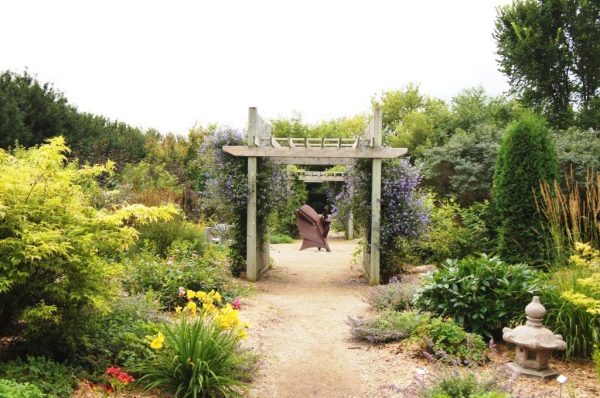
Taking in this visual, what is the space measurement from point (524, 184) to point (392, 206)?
2.19 metres

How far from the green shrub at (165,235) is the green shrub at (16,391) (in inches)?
198

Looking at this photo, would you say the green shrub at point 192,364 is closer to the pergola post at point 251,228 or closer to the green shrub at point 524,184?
the pergola post at point 251,228

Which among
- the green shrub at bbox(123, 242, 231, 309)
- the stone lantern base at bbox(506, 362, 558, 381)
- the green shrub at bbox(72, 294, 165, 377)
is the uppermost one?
the green shrub at bbox(123, 242, 231, 309)

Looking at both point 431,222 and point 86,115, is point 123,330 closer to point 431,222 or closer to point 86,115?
point 431,222

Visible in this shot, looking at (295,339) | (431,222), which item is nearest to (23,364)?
(295,339)

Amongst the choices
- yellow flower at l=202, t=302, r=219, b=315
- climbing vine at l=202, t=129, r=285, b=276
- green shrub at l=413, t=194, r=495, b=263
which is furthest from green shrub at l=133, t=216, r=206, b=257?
green shrub at l=413, t=194, r=495, b=263

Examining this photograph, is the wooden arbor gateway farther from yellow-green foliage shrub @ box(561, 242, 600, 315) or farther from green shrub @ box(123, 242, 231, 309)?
yellow-green foliage shrub @ box(561, 242, 600, 315)

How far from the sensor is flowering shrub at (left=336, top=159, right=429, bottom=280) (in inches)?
365

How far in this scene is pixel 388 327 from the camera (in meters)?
5.39

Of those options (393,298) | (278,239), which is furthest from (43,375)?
(278,239)

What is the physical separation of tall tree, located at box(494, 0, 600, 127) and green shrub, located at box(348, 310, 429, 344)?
13.5 meters

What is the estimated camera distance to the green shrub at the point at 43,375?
3328 millimetres

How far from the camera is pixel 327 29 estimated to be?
27.2 ft

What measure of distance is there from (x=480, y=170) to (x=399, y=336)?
9.01 meters
